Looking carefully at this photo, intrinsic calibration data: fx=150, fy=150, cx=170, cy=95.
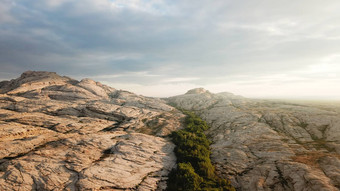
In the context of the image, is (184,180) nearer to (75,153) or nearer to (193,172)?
(193,172)

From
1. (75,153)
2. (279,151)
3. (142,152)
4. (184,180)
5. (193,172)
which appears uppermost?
(75,153)

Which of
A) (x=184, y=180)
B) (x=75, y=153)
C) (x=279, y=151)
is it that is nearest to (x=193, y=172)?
(x=184, y=180)

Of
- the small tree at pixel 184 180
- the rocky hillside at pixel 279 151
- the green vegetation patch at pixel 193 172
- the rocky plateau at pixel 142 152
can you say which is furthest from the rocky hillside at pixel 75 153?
the rocky hillside at pixel 279 151

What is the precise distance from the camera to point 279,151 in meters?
35.3

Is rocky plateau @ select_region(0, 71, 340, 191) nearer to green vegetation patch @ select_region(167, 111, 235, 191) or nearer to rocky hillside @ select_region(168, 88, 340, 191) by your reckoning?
rocky hillside @ select_region(168, 88, 340, 191)

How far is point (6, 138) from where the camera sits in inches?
1292

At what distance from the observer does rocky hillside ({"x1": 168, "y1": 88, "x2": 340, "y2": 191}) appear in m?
26.0

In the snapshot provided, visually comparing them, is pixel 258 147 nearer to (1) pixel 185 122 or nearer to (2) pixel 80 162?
(1) pixel 185 122

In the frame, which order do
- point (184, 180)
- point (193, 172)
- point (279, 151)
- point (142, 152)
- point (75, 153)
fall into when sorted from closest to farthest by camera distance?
point (184, 180)
point (193, 172)
point (75, 153)
point (279, 151)
point (142, 152)

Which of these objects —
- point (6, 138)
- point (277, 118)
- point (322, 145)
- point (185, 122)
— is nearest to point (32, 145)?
point (6, 138)

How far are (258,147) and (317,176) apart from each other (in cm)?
1401

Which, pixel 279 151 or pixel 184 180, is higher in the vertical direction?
pixel 279 151

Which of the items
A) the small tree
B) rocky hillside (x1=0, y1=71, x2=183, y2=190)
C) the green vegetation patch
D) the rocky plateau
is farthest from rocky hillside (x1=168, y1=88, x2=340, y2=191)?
rocky hillside (x1=0, y1=71, x2=183, y2=190)

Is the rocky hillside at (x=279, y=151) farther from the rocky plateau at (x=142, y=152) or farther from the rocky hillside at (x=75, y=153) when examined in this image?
the rocky hillside at (x=75, y=153)
